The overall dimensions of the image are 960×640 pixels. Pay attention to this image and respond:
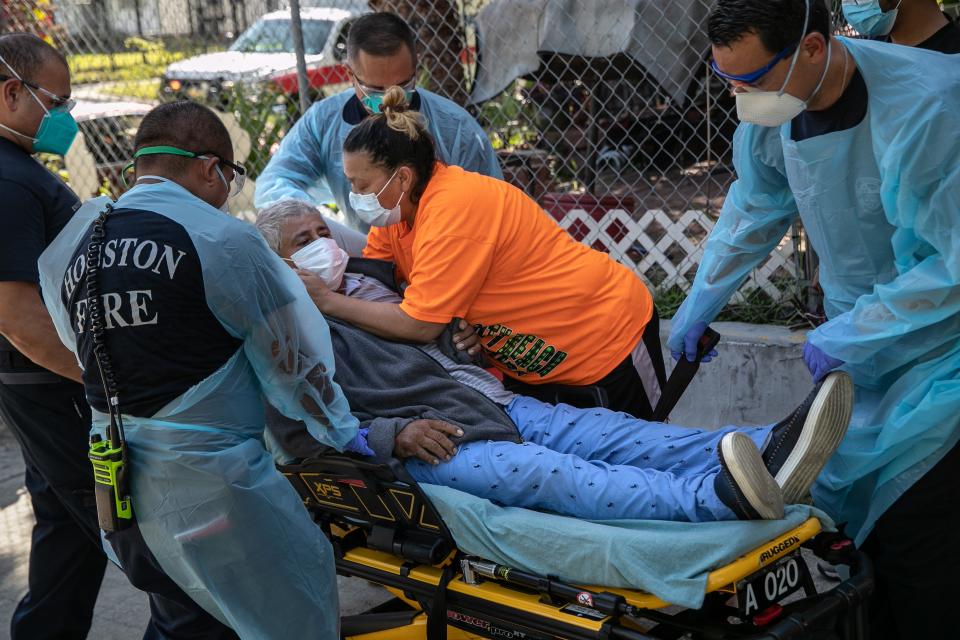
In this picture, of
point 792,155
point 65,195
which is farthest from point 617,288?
point 65,195

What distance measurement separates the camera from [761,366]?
176 inches

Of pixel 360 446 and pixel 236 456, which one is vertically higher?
pixel 236 456

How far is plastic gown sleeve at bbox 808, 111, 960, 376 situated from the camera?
8.12ft

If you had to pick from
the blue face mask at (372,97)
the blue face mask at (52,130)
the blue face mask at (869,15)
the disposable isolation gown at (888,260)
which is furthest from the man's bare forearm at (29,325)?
the blue face mask at (869,15)

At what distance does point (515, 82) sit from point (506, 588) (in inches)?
229

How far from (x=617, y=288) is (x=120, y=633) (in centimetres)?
224

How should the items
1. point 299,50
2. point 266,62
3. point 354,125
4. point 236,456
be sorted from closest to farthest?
point 236,456 < point 354,125 < point 299,50 < point 266,62

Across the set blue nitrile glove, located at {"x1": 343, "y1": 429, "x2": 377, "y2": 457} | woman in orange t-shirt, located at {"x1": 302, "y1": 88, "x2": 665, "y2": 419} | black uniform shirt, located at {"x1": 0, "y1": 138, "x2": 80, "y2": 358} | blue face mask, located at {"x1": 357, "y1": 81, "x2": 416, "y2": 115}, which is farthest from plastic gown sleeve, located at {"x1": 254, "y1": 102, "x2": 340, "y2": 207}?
blue nitrile glove, located at {"x1": 343, "y1": 429, "x2": 377, "y2": 457}

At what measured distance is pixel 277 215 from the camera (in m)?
A: 3.38

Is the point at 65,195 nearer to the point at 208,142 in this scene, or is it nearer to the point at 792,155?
the point at 208,142

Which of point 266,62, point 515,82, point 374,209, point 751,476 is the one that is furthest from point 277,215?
point 266,62

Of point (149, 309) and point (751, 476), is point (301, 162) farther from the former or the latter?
point (751, 476)

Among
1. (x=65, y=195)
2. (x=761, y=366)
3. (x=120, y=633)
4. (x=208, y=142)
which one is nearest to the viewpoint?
(x=208, y=142)

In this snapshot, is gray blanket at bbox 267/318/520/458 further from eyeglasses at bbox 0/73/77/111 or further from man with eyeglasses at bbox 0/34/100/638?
eyeglasses at bbox 0/73/77/111
